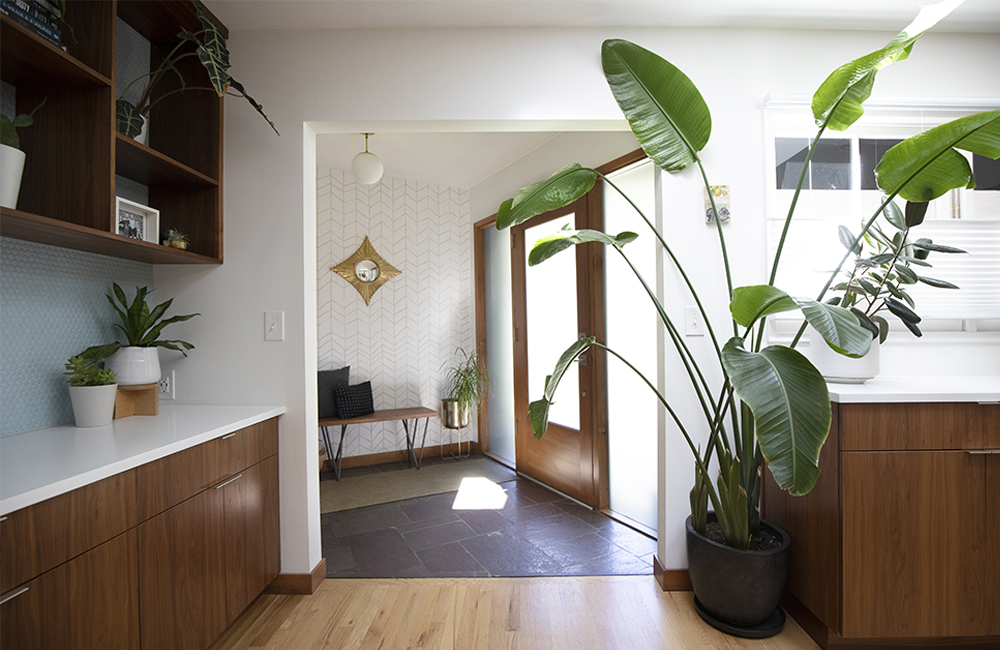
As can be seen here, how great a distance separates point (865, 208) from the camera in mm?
2189

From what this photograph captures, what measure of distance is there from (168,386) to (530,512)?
7.09 feet

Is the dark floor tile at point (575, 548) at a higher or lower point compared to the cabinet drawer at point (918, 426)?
lower

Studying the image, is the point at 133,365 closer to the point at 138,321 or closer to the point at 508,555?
the point at 138,321

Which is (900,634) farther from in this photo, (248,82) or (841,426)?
(248,82)

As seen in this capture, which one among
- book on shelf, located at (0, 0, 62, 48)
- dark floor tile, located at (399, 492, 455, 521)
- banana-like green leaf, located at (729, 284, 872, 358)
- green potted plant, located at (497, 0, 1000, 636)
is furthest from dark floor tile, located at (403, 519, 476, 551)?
book on shelf, located at (0, 0, 62, 48)

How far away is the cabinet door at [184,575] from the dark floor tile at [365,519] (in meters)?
1.19

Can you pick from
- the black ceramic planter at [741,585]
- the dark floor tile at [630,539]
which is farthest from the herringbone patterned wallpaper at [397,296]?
the black ceramic planter at [741,585]

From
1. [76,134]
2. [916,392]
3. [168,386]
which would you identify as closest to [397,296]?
[168,386]

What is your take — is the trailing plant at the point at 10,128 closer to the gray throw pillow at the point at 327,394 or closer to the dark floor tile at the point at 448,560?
the dark floor tile at the point at 448,560

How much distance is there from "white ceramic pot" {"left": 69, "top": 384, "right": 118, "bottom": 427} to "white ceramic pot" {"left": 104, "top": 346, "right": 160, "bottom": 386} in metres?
0.13

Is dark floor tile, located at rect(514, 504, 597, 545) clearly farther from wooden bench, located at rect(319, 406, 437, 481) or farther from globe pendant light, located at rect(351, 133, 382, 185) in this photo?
globe pendant light, located at rect(351, 133, 382, 185)

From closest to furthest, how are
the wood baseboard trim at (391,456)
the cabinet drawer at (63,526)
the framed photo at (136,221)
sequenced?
the cabinet drawer at (63,526) → the framed photo at (136,221) → the wood baseboard trim at (391,456)

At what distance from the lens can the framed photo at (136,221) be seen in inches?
68.8

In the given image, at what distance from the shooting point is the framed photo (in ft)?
5.74
